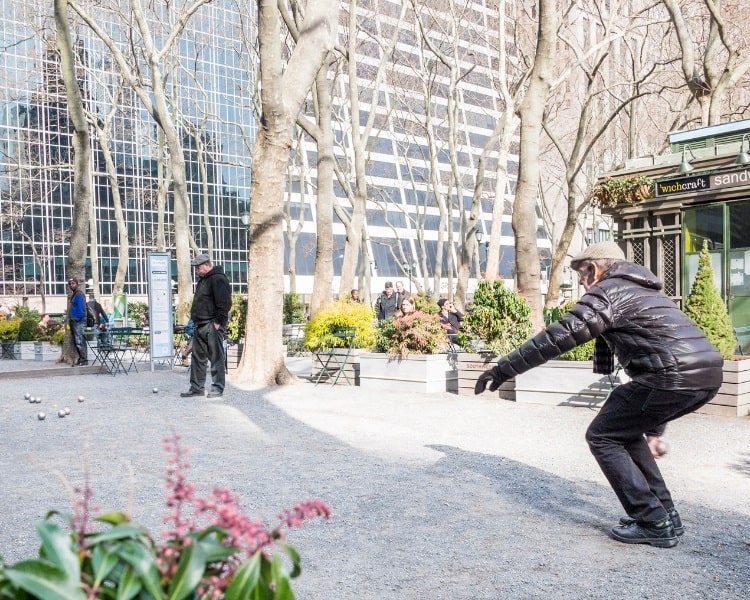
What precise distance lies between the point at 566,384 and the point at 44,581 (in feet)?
32.3

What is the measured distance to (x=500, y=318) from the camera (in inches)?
471

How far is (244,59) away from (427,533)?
2916 centimetres

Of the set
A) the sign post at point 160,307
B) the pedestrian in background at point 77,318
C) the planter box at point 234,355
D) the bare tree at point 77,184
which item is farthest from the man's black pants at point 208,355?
the bare tree at point 77,184

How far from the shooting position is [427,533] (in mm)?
4809

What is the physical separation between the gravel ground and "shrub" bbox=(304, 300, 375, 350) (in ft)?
7.98

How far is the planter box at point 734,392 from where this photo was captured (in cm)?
936

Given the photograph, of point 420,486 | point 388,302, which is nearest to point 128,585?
point 420,486

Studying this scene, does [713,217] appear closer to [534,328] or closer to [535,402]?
[534,328]

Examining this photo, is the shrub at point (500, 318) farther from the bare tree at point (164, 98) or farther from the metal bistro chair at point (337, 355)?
the bare tree at point (164, 98)

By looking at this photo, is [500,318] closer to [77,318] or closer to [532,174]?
[532,174]

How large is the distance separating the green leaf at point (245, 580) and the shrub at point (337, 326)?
40.0 feet

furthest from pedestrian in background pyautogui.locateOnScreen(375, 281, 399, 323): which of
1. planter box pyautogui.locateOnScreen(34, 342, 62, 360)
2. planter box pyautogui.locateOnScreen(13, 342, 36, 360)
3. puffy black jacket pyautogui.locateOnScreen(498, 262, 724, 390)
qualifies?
puffy black jacket pyautogui.locateOnScreen(498, 262, 724, 390)

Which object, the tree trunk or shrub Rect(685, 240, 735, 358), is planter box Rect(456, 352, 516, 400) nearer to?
the tree trunk

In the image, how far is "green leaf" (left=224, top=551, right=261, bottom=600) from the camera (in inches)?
57.4
